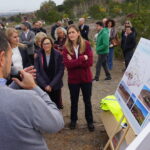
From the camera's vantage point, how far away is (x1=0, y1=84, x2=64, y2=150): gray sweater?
1362mm

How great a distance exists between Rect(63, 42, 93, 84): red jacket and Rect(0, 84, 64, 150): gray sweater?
241 centimetres

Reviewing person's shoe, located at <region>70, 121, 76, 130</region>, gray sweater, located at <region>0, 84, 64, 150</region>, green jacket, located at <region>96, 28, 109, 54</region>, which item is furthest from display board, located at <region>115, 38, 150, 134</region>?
green jacket, located at <region>96, 28, 109, 54</region>

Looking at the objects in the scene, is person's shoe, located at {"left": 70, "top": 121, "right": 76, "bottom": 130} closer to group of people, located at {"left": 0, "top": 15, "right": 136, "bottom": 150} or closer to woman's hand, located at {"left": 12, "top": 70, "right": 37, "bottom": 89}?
group of people, located at {"left": 0, "top": 15, "right": 136, "bottom": 150}

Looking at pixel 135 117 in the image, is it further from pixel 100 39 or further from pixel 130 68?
pixel 100 39

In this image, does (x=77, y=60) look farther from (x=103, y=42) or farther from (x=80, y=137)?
(x=103, y=42)

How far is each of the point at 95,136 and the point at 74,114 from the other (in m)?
0.47

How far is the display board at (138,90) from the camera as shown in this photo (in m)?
2.32

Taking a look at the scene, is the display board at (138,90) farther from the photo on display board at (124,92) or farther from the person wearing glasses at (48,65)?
the person wearing glasses at (48,65)

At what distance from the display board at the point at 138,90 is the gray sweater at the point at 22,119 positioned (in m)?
1.04

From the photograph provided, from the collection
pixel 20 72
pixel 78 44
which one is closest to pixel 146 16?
pixel 78 44

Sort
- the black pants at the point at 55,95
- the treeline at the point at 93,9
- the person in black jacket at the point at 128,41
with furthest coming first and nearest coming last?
the treeline at the point at 93,9 → the person in black jacket at the point at 128,41 → the black pants at the point at 55,95

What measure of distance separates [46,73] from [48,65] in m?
0.13

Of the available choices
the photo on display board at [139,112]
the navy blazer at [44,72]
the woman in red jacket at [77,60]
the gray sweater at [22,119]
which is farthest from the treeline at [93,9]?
the gray sweater at [22,119]

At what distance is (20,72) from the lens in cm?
167
